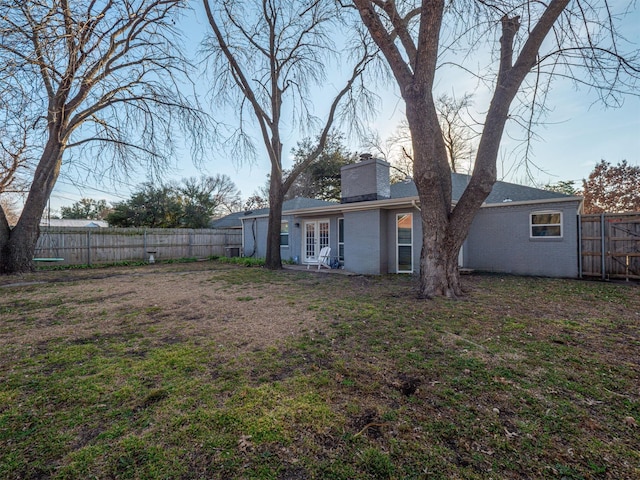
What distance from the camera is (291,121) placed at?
423 inches

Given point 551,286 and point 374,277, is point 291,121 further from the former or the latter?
point 551,286

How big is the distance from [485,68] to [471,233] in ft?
19.7

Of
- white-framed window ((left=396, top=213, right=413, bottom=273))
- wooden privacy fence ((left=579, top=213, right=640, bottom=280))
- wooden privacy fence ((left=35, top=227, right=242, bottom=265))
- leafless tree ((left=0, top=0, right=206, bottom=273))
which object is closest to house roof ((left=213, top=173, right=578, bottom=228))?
white-framed window ((left=396, top=213, right=413, bottom=273))

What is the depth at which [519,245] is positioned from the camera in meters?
9.31

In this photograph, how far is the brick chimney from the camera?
10.2m

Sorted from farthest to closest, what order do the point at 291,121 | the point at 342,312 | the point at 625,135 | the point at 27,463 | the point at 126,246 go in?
the point at 126,246 < the point at 291,121 < the point at 625,135 < the point at 342,312 < the point at 27,463

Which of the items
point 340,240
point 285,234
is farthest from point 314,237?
point 285,234

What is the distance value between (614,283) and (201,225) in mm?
20801

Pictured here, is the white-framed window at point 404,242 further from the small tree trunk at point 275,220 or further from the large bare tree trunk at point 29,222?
the large bare tree trunk at point 29,222

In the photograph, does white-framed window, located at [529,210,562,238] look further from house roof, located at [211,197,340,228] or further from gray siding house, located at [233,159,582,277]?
house roof, located at [211,197,340,228]

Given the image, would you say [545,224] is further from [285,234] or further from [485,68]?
[285,234]

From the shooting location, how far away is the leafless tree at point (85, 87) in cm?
277

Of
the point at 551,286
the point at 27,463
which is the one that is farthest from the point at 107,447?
the point at 551,286

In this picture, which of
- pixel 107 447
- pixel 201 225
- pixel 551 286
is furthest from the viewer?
pixel 201 225
